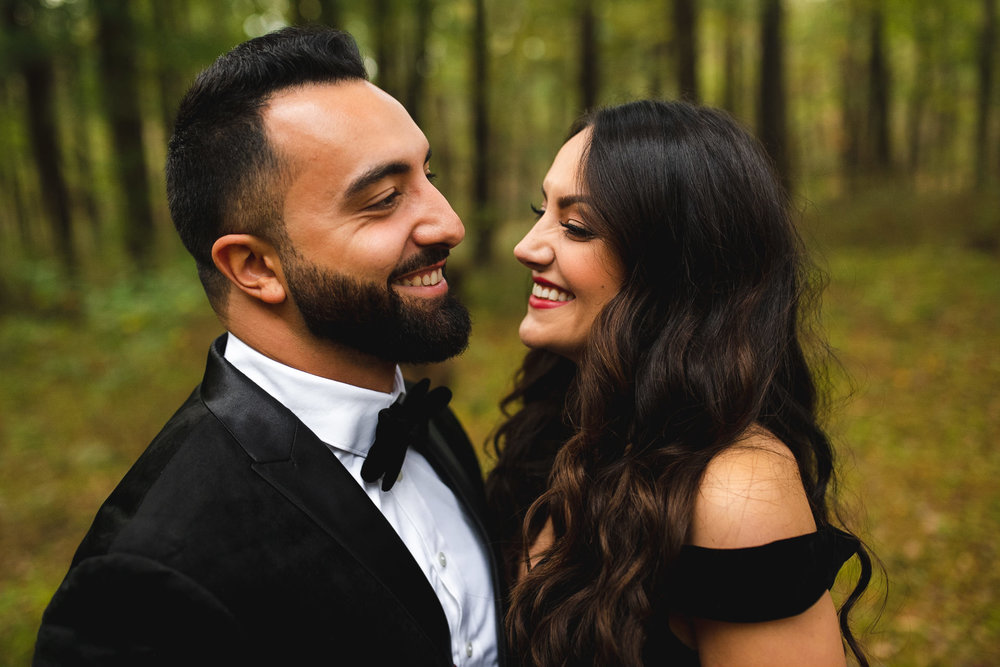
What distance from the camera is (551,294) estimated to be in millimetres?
2488

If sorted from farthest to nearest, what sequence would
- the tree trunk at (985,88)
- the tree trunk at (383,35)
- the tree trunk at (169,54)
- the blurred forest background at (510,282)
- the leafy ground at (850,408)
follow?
the tree trunk at (985,88), the tree trunk at (383,35), the tree trunk at (169,54), the blurred forest background at (510,282), the leafy ground at (850,408)

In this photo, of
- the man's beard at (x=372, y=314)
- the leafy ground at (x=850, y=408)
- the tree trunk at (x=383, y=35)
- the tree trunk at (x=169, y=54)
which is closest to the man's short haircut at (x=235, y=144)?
the man's beard at (x=372, y=314)

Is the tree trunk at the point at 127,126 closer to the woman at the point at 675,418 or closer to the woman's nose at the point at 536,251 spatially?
the woman's nose at the point at 536,251

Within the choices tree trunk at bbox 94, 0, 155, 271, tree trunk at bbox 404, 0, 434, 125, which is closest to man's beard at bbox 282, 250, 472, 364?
tree trunk at bbox 94, 0, 155, 271

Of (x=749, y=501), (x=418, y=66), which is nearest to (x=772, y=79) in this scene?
(x=418, y=66)

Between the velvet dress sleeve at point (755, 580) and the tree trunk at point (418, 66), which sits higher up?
the tree trunk at point (418, 66)

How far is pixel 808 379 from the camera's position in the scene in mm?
2459

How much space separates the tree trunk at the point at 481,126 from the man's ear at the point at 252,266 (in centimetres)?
1104

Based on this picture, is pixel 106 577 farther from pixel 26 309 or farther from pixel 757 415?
pixel 26 309

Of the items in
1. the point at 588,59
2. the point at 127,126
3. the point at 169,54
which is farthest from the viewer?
the point at 588,59

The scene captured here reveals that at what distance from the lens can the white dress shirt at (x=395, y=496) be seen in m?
1.98

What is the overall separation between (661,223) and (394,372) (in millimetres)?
1103

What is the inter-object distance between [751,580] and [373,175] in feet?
5.45

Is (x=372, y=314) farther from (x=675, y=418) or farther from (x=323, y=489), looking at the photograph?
(x=675, y=418)
